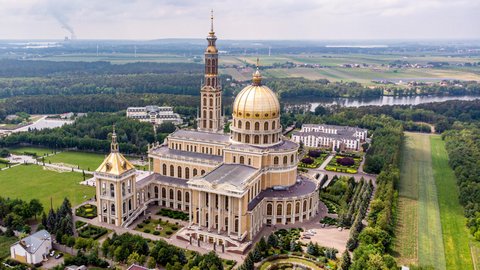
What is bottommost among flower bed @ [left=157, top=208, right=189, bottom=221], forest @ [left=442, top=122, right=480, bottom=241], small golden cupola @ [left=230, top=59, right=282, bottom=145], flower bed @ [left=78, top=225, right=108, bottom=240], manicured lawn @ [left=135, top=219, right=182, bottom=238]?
manicured lawn @ [left=135, top=219, right=182, bottom=238]

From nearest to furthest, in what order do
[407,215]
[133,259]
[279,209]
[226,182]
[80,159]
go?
[133,259] → [226,182] → [279,209] → [407,215] → [80,159]

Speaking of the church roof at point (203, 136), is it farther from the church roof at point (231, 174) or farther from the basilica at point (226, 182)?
the church roof at point (231, 174)

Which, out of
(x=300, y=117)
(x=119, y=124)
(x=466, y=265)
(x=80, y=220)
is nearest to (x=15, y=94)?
(x=119, y=124)

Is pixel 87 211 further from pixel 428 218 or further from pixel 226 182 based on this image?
pixel 428 218

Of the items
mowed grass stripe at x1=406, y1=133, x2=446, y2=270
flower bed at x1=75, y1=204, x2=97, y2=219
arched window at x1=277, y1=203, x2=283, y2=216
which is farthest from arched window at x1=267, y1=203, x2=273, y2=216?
flower bed at x1=75, y1=204, x2=97, y2=219

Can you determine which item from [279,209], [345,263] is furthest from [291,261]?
[279,209]

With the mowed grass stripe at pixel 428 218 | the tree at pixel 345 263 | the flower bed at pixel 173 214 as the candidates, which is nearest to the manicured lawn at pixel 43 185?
the flower bed at pixel 173 214

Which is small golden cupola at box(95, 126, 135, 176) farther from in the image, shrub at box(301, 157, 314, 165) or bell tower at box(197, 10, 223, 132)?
shrub at box(301, 157, 314, 165)

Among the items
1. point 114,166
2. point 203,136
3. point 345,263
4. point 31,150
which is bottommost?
point 31,150
